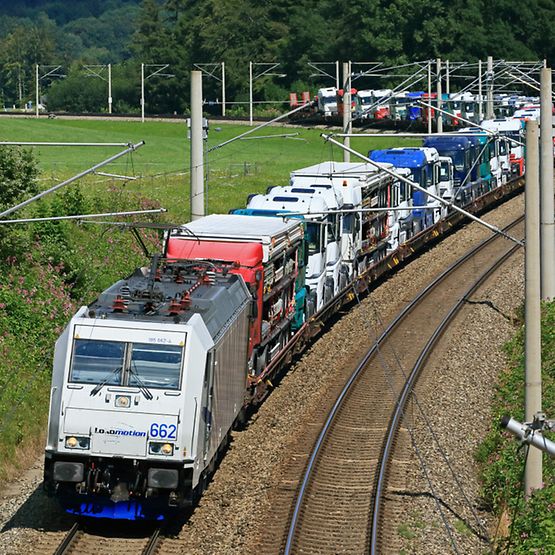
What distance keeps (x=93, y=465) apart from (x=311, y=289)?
1441cm

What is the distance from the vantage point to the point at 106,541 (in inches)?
733

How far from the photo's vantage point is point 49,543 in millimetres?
18516

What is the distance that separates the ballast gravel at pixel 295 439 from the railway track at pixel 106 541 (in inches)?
11.6

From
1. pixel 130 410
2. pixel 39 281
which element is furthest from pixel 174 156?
pixel 130 410

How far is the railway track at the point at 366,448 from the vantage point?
19469mm

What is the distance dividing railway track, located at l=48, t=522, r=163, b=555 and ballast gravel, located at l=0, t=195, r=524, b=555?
0.29 meters

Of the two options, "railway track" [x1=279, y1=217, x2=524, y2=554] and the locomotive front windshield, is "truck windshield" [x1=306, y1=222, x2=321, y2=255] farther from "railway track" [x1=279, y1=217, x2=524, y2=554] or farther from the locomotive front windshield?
the locomotive front windshield

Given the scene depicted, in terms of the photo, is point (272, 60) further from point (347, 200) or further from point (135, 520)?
point (135, 520)

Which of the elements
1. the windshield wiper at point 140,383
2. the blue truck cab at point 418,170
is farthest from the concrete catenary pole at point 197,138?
the blue truck cab at point 418,170

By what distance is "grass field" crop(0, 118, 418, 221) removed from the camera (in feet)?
178

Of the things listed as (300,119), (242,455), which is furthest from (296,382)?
(300,119)

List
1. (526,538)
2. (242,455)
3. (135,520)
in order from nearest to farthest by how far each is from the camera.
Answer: (526,538) → (135,520) → (242,455)

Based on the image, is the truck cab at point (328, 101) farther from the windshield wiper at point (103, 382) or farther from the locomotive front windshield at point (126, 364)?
the windshield wiper at point (103, 382)

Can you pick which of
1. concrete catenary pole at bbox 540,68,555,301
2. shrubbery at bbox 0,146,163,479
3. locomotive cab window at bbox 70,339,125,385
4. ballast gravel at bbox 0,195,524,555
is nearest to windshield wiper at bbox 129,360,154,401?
locomotive cab window at bbox 70,339,125,385
